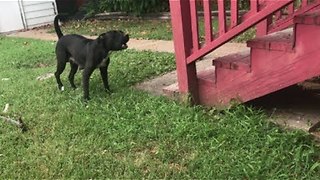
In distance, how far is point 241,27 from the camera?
3809 millimetres

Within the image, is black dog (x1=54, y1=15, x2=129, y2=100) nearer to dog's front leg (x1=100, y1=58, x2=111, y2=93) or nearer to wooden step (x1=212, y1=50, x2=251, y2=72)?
dog's front leg (x1=100, y1=58, x2=111, y2=93)

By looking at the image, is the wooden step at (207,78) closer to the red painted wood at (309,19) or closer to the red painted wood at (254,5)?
the red painted wood at (254,5)

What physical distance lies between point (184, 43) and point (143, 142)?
1.07 meters

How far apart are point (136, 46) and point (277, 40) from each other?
201 inches

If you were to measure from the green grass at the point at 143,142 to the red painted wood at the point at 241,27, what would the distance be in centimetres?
57

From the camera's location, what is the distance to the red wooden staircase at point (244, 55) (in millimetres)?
3543

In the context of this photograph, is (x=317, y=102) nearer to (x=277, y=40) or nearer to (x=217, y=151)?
(x=277, y=40)

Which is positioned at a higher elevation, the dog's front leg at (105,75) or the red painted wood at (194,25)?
the red painted wood at (194,25)

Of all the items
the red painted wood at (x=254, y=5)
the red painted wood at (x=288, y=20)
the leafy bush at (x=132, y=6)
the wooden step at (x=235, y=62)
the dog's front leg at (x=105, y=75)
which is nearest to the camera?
the red painted wood at (x=254, y=5)

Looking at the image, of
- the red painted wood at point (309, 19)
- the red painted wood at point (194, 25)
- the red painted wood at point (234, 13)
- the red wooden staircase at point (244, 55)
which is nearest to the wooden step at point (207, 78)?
the red wooden staircase at point (244, 55)

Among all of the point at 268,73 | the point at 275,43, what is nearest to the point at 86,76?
the point at 268,73

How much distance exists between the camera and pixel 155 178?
335 centimetres

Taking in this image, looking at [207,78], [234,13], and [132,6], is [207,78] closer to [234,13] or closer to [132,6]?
[234,13]

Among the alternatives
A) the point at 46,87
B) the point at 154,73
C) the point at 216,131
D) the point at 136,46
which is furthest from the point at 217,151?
the point at 136,46
